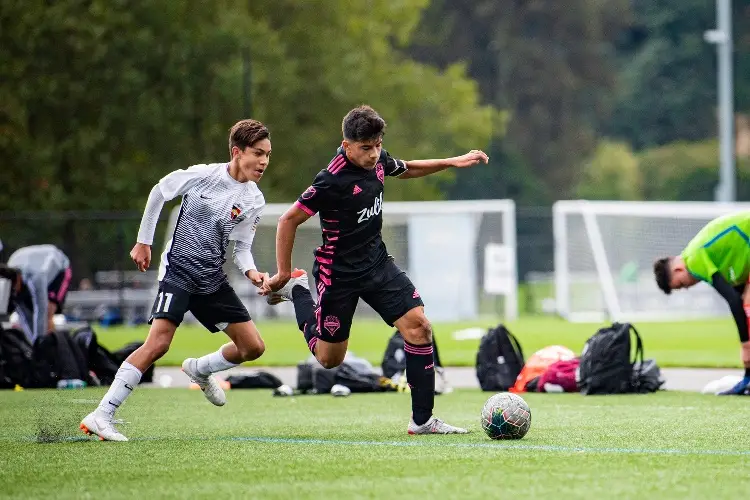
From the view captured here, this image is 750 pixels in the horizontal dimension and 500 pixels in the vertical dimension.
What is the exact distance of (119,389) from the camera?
926cm

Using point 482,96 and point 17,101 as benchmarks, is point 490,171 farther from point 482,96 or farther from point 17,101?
point 17,101

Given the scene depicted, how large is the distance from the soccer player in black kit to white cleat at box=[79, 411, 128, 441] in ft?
4.45

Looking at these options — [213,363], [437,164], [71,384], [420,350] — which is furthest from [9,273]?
[420,350]

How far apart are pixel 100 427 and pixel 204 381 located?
1336mm

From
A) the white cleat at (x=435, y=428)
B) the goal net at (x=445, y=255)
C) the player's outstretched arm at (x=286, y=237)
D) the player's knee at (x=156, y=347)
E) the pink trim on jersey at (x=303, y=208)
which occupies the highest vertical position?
the pink trim on jersey at (x=303, y=208)

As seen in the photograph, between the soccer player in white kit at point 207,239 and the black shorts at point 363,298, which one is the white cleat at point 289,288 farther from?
the black shorts at point 363,298

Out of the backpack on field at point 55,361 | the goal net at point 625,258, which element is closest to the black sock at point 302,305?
the backpack on field at point 55,361

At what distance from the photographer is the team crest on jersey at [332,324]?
9.50 metres

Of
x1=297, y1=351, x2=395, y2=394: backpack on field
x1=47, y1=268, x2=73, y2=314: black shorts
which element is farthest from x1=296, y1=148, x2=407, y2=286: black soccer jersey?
x1=47, y1=268, x2=73, y2=314: black shorts

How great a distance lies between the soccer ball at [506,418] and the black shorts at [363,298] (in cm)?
85

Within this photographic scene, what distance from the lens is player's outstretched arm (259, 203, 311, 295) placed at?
29.8 ft

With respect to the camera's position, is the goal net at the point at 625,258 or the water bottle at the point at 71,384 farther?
the goal net at the point at 625,258

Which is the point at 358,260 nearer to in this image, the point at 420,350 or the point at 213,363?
the point at 420,350

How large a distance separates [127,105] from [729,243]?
27.4m
